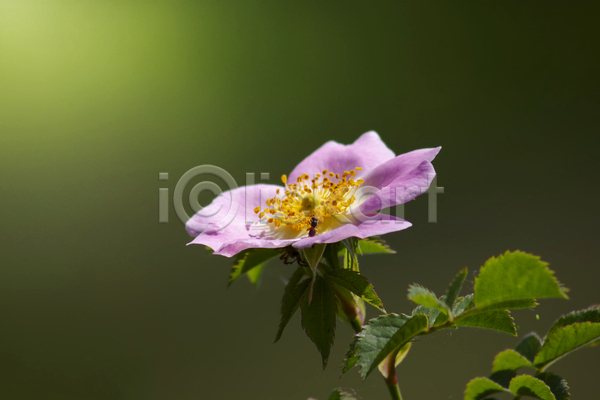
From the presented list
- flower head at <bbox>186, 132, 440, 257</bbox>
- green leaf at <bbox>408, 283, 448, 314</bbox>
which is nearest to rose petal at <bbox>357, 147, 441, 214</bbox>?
flower head at <bbox>186, 132, 440, 257</bbox>

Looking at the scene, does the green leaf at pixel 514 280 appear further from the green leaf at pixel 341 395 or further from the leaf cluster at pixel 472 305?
the green leaf at pixel 341 395

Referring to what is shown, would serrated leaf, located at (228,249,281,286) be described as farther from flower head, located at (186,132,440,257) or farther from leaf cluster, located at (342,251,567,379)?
leaf cluster, located at (342,251,567,379)

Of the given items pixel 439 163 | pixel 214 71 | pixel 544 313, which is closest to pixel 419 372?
pixel 544 313

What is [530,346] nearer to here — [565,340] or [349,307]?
[565,340]

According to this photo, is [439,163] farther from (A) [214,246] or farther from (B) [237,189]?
(A) [214,246]

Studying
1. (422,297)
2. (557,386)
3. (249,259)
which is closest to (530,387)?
(557,386)

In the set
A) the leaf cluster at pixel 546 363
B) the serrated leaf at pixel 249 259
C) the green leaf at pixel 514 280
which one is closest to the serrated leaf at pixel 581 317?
the leaf cluster at pixel 546 363
